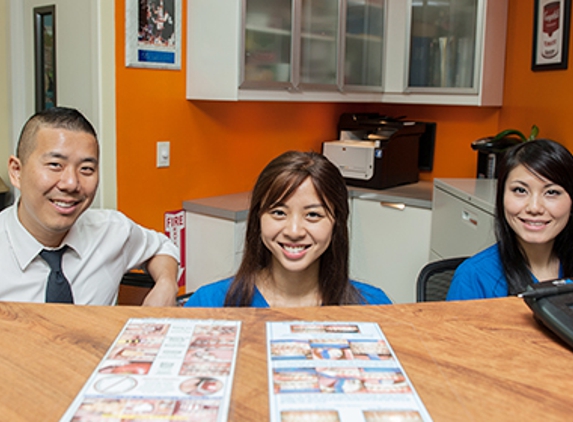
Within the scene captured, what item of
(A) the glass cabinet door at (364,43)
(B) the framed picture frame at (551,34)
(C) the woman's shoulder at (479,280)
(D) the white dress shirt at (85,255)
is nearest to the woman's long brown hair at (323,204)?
(C) the woman's shoulder at (479,280)

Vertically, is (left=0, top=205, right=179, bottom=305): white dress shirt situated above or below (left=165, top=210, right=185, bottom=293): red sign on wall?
above

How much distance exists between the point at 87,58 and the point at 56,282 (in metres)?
1.46

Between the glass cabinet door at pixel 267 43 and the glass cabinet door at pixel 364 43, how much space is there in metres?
0.48

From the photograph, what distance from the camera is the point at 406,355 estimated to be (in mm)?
854

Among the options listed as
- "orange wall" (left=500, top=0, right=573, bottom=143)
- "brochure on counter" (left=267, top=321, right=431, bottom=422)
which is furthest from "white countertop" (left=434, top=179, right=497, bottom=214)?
"brochure on counter" (left=267, top=321, right=431, bottom=422)

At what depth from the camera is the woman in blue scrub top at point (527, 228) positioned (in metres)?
1.67

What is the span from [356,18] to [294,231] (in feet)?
8.61

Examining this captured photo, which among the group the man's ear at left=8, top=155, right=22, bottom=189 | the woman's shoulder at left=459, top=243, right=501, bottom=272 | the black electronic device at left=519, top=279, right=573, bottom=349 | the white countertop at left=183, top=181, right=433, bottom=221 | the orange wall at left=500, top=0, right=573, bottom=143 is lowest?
the white countertop at left=183, top=181, right=433, bottom=221

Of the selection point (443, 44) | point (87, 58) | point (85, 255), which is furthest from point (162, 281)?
point (443, 44)

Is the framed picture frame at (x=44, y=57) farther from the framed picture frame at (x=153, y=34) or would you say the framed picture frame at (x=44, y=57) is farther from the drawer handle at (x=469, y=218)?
the drawer handle at (x=469, y=218)

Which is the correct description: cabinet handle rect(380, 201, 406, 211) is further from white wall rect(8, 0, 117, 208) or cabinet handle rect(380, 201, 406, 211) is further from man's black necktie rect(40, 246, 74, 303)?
man's black necktie rect(40, 246, 74, 303)

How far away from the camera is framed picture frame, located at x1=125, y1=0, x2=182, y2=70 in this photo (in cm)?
284

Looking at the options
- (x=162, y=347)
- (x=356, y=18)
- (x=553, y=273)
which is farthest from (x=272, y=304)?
(x=356, y=18)

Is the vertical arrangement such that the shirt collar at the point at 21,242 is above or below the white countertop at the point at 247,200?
above
